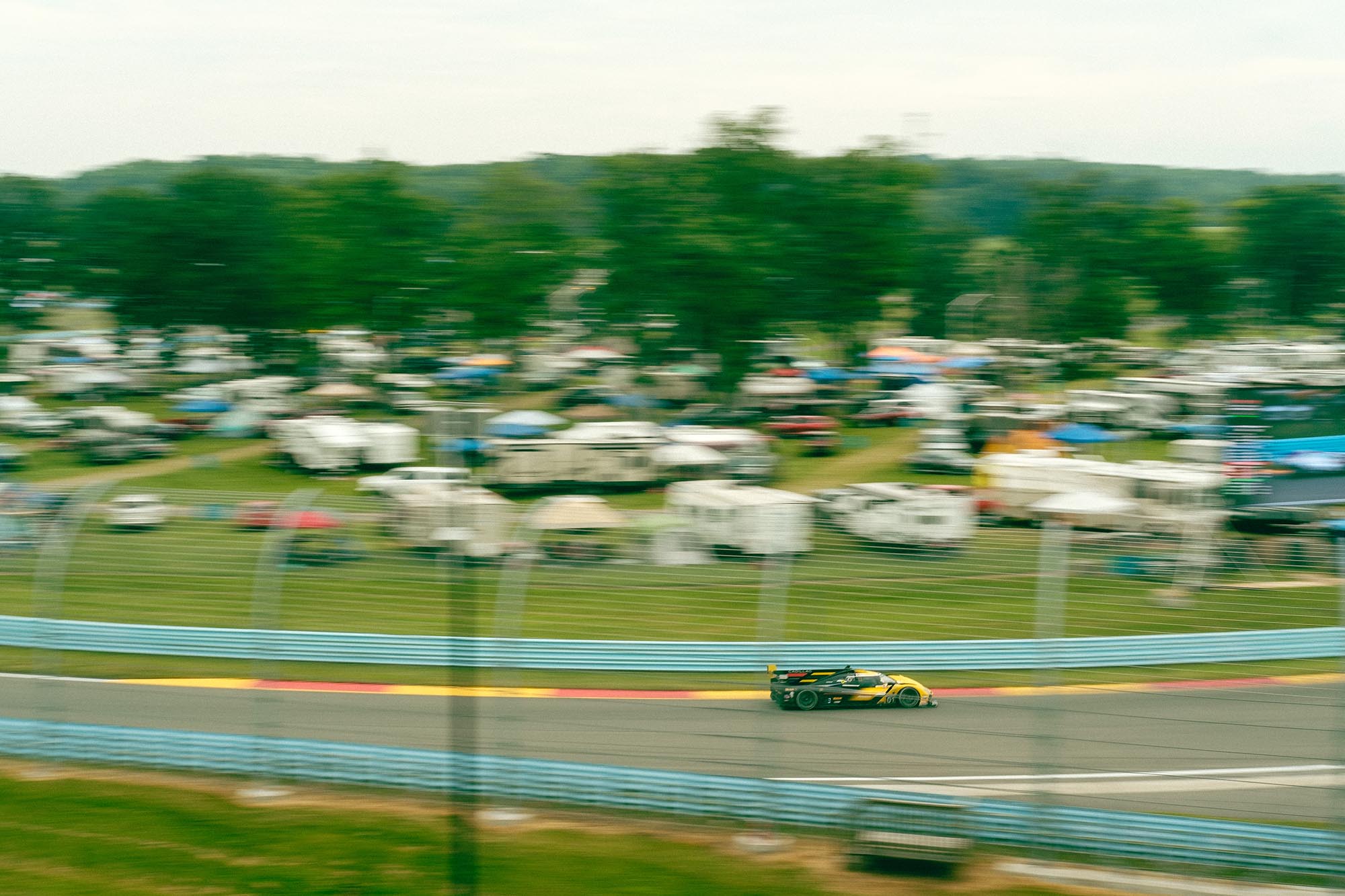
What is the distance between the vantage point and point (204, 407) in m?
30.4

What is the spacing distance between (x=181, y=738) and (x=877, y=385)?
2759cm

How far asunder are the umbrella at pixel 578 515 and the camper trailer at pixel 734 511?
3.38 feet

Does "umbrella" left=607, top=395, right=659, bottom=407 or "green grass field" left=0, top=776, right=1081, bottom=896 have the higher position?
"umbrella" left=607, top=395, right=659, bottom=407

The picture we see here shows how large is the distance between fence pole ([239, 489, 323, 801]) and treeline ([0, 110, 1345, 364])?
69.6 feet

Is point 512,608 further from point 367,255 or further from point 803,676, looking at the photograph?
point 367,255

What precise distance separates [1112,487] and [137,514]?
48.9ft

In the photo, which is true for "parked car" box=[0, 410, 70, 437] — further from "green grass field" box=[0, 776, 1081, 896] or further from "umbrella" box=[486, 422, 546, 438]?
"green grass field" box=[0, 776, 1081, 896]

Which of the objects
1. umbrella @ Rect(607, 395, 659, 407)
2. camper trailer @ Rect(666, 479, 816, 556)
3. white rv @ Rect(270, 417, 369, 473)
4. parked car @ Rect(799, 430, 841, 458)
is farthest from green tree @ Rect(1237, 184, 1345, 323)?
white rv @ Rect(270, 417, 369, 473)

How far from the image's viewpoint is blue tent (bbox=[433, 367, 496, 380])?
3553cm

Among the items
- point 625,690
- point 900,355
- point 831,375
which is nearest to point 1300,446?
point 625,690

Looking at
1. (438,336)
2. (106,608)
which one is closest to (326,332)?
(438,336)

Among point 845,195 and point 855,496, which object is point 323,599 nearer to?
point 855,496

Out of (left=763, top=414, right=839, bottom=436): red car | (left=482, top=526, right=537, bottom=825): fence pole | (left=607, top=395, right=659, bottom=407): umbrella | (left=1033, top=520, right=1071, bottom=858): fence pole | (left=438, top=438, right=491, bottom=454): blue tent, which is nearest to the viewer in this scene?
(left=1033, top=520, right=1071, bottom=858): fence pole

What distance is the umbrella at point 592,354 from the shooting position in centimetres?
3912
